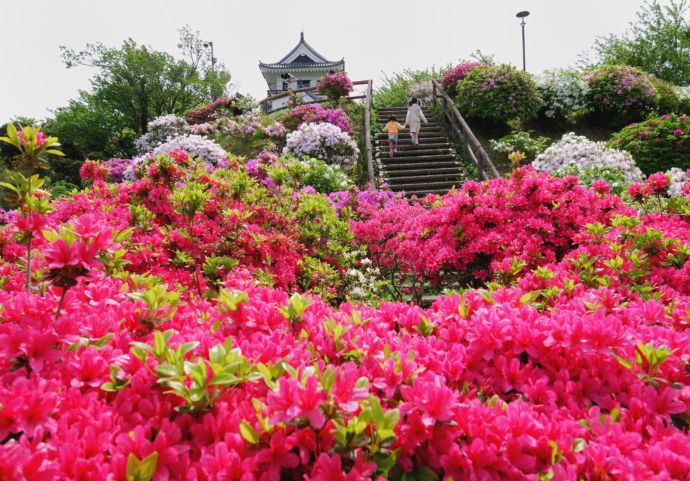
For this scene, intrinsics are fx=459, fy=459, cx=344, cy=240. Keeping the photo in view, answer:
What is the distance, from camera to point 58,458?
3.42 feet

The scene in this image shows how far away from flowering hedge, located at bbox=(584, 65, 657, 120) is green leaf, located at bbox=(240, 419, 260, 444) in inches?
762

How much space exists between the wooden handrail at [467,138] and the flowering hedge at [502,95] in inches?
31.6

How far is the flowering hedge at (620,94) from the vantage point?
16.8 metres

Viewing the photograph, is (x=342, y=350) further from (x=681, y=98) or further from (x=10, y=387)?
(x=681, y=98)

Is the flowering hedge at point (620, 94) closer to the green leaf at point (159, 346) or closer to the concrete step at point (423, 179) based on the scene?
the concrete step at point (423, 179)

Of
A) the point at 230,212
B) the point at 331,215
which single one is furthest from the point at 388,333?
the point at 331,215

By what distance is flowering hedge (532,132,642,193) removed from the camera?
948 cm

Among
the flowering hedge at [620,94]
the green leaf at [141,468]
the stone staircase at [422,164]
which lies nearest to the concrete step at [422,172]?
the stone staircase at [422,164]

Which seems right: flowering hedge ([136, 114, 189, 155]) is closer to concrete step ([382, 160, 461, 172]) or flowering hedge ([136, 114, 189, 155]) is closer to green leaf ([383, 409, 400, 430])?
Answer: concrete step ([382, 160, 461, 172])

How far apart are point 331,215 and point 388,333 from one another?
3.23 m

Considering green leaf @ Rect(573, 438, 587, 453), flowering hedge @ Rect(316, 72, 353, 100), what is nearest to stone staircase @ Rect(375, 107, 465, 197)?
flowering hedge @ Rect(316, 72, 353, 100)

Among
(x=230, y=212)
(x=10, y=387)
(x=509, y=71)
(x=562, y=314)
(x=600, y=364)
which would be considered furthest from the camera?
(x=509, y=71)

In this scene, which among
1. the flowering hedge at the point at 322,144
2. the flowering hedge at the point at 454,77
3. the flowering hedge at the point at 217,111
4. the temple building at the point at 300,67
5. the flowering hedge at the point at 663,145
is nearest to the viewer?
the flowering hedge at the point at 663,145

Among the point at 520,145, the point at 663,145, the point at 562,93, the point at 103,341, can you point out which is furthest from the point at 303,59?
the point at 103,341
